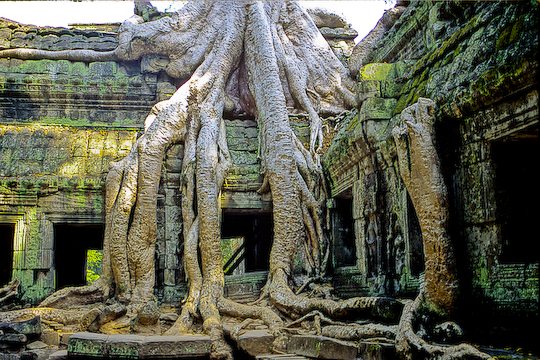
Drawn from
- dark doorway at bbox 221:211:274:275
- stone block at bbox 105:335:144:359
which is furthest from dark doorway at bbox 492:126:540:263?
dark doorway at bbox 221:211:274:275

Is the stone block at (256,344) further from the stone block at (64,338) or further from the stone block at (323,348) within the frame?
the stone block at (64,338)

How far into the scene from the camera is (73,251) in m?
10.5

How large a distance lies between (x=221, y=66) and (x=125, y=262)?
3.09 m

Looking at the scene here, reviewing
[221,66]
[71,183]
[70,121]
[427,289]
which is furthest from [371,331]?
[70,121]

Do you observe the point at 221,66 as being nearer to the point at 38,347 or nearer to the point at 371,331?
the point at 38,347

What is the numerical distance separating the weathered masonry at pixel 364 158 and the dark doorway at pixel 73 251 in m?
0.05

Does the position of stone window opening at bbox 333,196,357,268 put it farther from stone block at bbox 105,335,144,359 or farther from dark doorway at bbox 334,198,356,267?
stone block at bbox 105,335,144,359

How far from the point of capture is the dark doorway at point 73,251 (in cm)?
950

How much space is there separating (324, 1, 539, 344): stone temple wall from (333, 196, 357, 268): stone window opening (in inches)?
73.2

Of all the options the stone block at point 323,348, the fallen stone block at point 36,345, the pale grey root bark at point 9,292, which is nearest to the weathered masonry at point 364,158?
the pale grey root bark at point 9,292

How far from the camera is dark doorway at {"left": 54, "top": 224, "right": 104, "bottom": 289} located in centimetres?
950

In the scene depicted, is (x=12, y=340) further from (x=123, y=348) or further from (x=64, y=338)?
(x=123, y=348)

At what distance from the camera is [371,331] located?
13.3ft

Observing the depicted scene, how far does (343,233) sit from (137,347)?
11.0 ft
